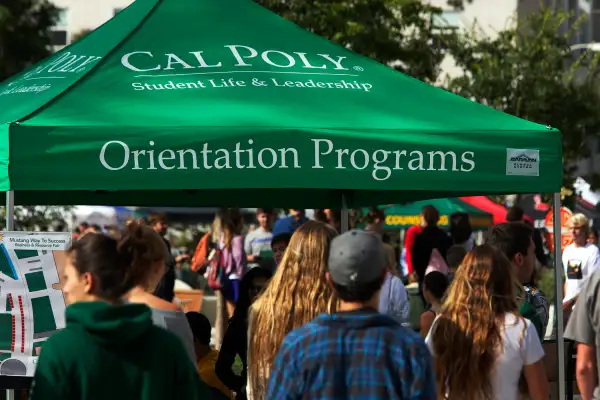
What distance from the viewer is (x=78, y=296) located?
3.83 metres

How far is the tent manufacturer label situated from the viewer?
6.63 m

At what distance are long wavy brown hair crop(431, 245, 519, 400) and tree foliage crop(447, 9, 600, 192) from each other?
23044mm

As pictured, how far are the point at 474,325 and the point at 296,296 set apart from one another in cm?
84

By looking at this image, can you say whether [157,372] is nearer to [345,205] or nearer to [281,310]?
[281,310]

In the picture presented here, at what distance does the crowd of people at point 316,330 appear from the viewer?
370cm

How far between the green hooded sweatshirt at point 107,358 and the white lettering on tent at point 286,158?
8.03 ft

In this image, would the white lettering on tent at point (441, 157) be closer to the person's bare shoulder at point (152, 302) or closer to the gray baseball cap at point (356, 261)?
the person's bare shoulder at point (152, 302)

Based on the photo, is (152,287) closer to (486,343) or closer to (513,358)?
(486,343)

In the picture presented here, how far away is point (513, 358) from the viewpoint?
5.11 meters

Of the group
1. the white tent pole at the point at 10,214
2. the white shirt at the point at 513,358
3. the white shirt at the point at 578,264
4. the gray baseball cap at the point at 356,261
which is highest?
the white tent pole at the point at 10,214

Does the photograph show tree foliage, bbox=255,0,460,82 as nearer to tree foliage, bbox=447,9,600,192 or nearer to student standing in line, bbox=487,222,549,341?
tree foliage, bbox=447,9,600,192

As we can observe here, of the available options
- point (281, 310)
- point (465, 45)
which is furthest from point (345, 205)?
point (465, 45)

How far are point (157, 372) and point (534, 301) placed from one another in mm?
3169

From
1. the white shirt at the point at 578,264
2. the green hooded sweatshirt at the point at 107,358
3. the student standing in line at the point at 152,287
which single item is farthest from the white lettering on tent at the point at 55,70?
the white shirt at the point at 578,264
